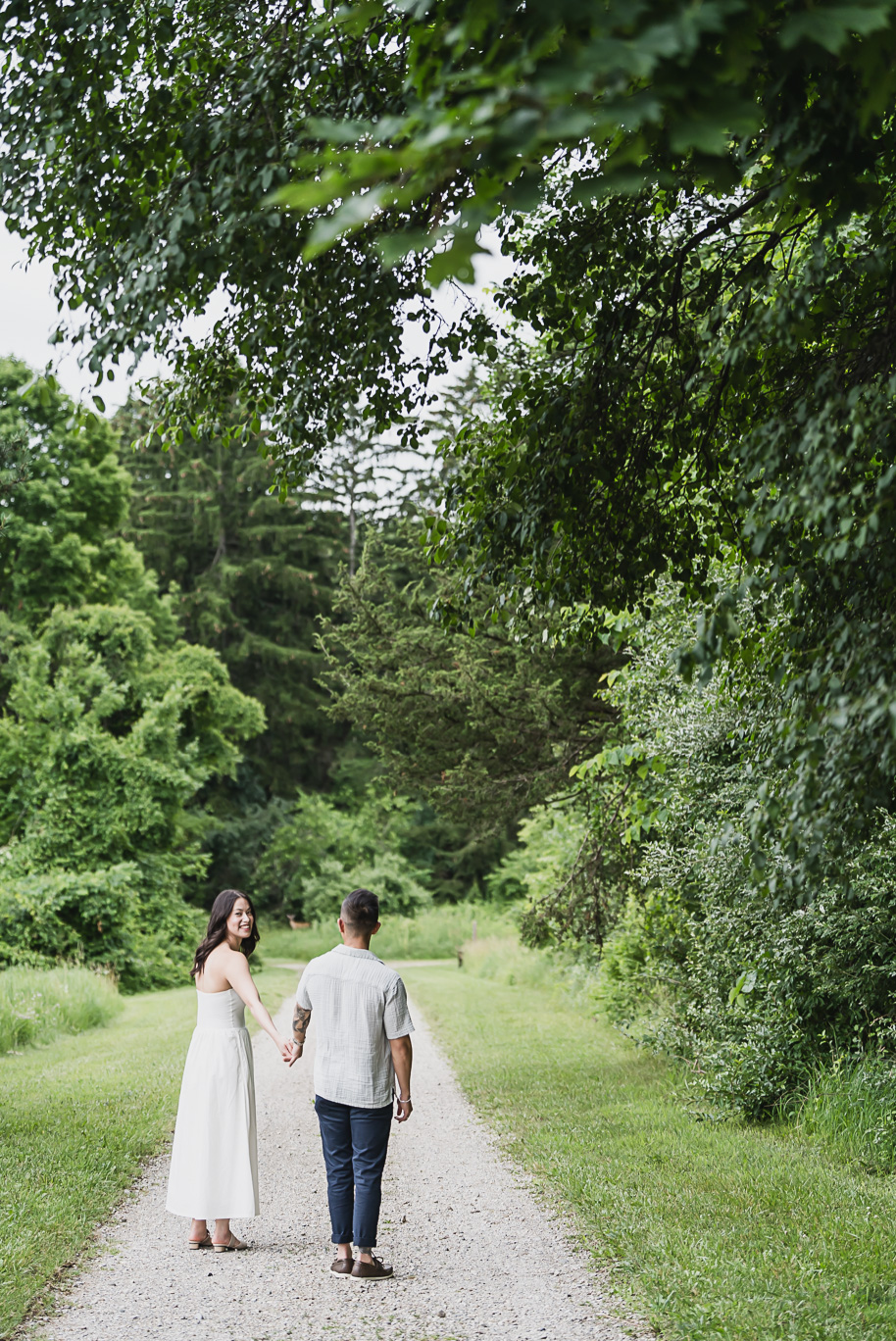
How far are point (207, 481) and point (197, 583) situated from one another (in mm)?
4092

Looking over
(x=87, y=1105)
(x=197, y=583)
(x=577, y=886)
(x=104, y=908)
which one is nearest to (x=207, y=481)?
(x=197, y=583)

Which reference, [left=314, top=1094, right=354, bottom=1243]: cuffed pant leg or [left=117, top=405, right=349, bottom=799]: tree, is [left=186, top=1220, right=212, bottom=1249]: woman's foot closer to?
[left=314, top=1094, right=354, bottom=1243]: cuffed pant leg

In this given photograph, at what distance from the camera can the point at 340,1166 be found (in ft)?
17.4

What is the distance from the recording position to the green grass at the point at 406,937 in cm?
3183

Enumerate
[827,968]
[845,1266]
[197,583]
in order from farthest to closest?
1. [197,583]
2. [827,968]
3. [845,1266]

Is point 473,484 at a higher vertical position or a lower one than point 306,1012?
higher

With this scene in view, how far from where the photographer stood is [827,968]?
750 centimetres

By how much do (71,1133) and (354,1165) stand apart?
380cm

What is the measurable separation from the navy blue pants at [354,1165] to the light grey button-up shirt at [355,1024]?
0.26 feet

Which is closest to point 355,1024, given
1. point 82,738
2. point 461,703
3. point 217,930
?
point 217,930

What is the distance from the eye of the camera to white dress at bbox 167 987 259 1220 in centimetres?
554

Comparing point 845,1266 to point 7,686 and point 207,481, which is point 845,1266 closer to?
point 7,686

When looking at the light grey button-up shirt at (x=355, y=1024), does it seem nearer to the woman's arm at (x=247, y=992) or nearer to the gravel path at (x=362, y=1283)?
the woman's arm at (x=247, y=992)

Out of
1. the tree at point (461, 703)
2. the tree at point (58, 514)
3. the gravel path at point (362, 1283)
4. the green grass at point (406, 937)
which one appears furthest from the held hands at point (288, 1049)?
the green grass at point (406, 937)
